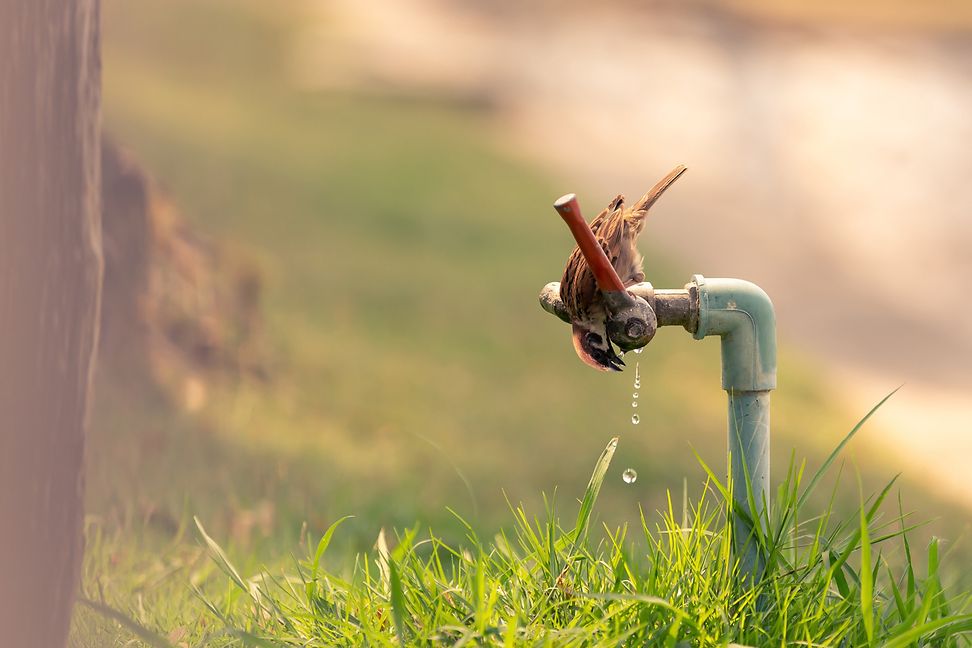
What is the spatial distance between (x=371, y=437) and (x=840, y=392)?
2.80 m

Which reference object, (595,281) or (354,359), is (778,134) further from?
(595,281)

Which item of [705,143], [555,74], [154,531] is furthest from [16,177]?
[555,74]

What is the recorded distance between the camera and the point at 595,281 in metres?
1.58

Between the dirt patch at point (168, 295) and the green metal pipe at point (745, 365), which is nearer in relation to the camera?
the green metal pipe at point (745, 365)

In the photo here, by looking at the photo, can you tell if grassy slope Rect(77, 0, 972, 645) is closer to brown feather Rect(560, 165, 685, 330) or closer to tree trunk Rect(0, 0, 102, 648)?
tree trunk Rect(0, 0, 102, 648)

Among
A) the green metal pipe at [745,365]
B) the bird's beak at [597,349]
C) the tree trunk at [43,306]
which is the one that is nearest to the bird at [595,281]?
the bird's beak at [597,349]

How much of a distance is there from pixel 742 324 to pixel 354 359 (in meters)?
3.60

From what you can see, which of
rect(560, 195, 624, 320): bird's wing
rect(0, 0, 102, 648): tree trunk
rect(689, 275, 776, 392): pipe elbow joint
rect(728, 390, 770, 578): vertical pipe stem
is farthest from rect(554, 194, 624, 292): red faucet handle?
rect(0, 0, 102, 648): tree trunk

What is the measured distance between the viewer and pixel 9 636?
5.30 feet

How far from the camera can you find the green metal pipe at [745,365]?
1602 mm

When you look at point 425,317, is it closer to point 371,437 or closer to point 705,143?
point 371,437

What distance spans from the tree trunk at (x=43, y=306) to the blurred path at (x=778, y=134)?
15.5 ft

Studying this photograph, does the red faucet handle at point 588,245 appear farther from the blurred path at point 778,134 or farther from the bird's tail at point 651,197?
the blurred path at point 778,134

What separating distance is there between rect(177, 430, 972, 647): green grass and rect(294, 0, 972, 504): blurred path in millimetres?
4315
